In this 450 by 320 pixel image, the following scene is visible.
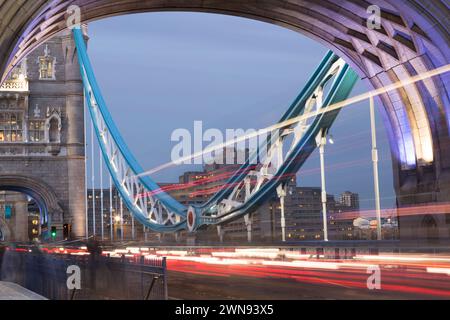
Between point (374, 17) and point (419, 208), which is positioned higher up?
point (374, 17)

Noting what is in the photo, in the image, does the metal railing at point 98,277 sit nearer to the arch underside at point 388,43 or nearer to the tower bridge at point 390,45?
the tower bridge at point 390,45

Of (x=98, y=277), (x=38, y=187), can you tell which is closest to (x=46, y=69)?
(x=38, y=187)

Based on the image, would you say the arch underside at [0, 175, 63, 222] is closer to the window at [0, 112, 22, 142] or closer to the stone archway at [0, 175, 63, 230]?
the stone archway at [0, 175, 63, 230]

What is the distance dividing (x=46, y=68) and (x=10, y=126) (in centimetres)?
424

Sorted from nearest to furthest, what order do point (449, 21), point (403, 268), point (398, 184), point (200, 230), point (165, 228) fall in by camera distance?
point (403, 268) < point (449, 21) < point (398, 184) < point (200, 230) < point (165, 228)

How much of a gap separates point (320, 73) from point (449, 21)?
13.7 m

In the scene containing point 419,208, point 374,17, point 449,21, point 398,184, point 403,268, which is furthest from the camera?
point 398,184

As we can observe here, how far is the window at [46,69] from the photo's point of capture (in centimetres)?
4517

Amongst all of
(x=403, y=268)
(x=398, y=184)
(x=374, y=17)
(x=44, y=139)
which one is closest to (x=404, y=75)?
(x=374, y=17)

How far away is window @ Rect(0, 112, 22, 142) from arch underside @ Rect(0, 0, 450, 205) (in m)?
24.5

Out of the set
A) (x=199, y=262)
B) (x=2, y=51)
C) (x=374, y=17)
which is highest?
(x=374, y=17)

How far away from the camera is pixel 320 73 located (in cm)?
2947

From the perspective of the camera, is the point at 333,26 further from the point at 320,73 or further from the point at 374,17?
the point at 320,73

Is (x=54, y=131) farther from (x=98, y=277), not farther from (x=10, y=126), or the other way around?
(x=98, y=277)
